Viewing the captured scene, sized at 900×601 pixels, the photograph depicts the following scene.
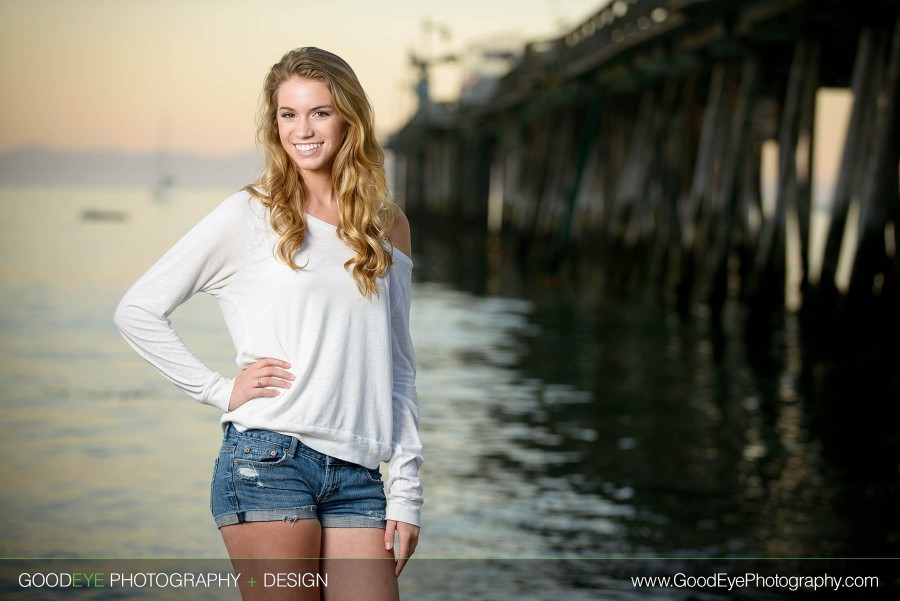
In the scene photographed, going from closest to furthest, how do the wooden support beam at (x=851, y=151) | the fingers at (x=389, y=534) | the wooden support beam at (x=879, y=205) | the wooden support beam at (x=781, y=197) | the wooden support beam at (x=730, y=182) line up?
the fingers at (x=389, y=534), the wooden support beam at (x=879, y=205), the wooden support beam at (x=851, y=151), the wooden support beam at (x=781, y=197), the wooden support beam at (x=730, y=182)

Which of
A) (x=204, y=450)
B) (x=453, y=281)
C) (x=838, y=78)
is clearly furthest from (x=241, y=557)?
(x=453, y=281)

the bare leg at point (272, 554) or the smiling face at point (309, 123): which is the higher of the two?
the smiling face at point (309, 123)

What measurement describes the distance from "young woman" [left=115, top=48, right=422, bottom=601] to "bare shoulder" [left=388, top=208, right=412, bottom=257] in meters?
0.03

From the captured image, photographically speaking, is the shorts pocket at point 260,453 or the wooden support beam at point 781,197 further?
the wooden support beam at point 781,197

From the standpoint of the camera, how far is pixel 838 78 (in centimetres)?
1730

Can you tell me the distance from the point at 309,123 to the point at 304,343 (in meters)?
0.38

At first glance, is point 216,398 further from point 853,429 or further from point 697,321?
point 697,321

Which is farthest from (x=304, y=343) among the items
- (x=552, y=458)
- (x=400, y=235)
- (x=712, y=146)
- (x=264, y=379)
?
(x=712, y=146)

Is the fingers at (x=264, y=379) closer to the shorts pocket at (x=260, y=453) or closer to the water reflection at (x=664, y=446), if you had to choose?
the shorts pocket at (x=260, y=453)

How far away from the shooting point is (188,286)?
2.45 m

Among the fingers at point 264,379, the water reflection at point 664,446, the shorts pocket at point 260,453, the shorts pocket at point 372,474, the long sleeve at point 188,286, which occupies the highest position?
the long sleeve at point 188,286

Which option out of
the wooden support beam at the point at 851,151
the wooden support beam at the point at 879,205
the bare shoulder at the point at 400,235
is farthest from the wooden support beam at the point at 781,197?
the bare shoulder at the point at 400,235

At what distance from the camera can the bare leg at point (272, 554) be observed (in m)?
2.35

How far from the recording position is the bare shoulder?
2.57 m
